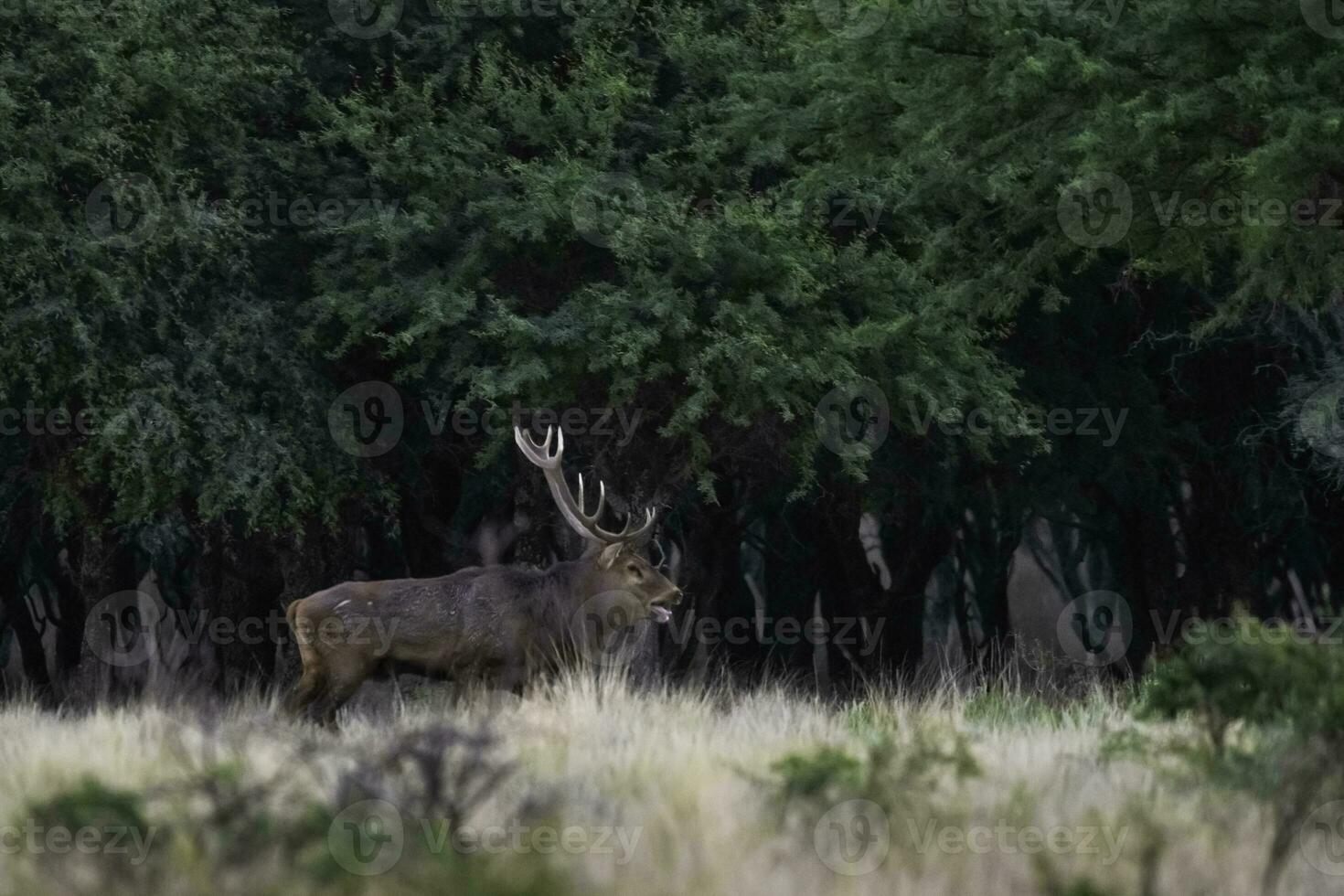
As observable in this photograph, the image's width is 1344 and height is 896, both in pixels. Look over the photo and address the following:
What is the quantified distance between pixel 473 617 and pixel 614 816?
6.67 meters

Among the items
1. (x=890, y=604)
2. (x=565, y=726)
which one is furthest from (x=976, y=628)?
(x=565, y=726)

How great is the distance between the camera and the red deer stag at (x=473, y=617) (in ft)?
47.5

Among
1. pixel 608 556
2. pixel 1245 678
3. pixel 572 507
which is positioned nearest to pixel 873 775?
pixel 1245 678

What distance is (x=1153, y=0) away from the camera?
14180 millimetres

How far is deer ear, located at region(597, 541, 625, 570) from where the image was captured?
15.6 m

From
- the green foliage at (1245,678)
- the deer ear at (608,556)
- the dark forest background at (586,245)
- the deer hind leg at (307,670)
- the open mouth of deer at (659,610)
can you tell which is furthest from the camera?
the open mouth of deer at (659,610)

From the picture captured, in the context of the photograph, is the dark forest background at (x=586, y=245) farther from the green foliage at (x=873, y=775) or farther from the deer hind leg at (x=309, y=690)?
the green foliage at (x=873, y=775)

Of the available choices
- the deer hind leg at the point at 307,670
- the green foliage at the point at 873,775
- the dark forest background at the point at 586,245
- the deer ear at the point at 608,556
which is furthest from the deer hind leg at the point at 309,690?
the green foliage at the point at 873,775

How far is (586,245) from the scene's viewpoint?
1984cm

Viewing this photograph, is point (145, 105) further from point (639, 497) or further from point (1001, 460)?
point (1001, 460)

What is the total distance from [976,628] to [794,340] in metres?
14.4

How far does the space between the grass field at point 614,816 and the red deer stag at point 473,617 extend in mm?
3336

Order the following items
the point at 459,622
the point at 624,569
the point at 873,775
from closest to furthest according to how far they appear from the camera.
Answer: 1. the point at 873,775
2. the point at 459,622
3. the point at 624,569

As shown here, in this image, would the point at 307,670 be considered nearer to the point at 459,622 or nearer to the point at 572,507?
the point at 459,622
